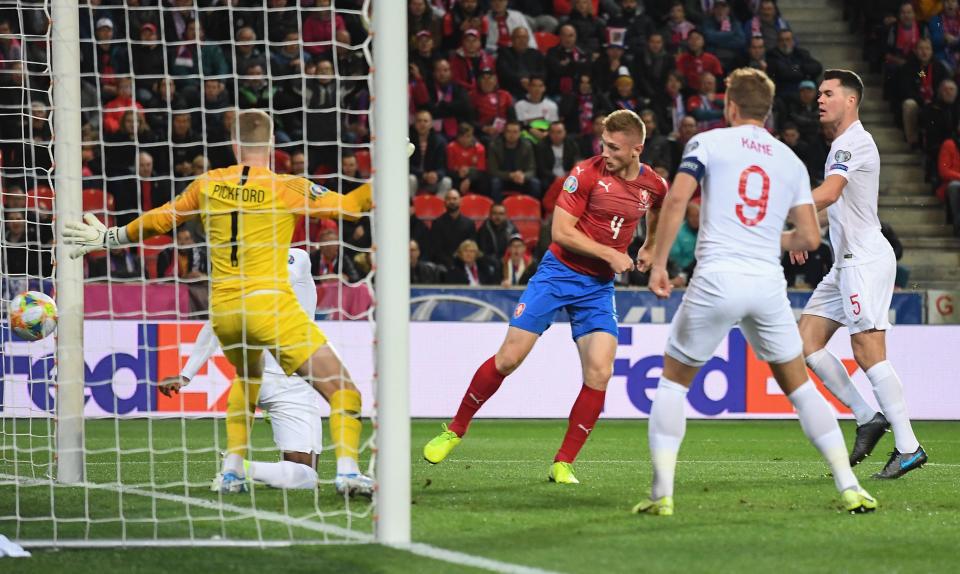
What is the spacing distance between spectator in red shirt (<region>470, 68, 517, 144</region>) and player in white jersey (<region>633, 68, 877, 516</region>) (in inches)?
439

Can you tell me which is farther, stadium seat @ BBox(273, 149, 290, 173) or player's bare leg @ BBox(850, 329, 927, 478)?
stadium seat @ BBox(273, 149, 290, 173)

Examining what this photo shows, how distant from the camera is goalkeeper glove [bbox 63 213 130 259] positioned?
6.64 m

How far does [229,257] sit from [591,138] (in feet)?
35.7

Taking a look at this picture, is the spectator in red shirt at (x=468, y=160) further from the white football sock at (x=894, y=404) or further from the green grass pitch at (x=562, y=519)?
the white football sock at (x=894, y=404)

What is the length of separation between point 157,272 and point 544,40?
731 cm

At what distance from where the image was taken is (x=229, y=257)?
21.9 feet

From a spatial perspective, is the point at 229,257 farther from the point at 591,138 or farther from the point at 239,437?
the point at 591,138

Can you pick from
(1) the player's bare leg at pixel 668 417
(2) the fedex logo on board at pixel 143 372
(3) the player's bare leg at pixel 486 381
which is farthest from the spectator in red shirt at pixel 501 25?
(1) the player's bare leg at pixel 668 417

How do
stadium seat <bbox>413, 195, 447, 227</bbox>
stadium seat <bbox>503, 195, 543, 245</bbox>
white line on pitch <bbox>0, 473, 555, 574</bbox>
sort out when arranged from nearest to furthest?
white line on pitch <bbox>0, 473, 555, 574</bbox> → stadium seat <bbox>413, 195, 447, 227</bbox> → stadium seat <bbox>503, 195, 543, 245</bbox>

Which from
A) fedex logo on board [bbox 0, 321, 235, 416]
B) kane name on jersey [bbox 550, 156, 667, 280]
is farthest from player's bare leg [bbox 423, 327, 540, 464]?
fedex logo on board [bbox 0, 321, 235, 416]

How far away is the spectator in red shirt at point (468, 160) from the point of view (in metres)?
16.4

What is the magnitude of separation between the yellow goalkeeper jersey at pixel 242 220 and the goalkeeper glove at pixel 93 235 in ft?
0.23

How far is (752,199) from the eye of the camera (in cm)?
614

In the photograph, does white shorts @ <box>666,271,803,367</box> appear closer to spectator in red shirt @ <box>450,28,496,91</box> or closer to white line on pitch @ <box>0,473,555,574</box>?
white line on pitch @ <box>0,473,555,574</box>
